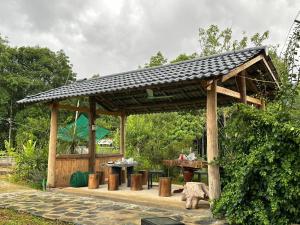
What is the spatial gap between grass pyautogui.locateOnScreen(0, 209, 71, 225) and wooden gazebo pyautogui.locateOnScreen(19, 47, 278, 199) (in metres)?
3.02

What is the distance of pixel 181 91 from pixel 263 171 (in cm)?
483

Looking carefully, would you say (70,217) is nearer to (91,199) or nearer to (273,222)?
(91,199)

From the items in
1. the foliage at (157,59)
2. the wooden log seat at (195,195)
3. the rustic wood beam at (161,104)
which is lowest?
the wooden log seat at (195,195)

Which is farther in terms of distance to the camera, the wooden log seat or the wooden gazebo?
the wooden log seat

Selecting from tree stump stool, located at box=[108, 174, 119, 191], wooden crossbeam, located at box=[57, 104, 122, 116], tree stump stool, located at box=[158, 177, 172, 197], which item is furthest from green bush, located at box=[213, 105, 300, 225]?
wooden crossbeam, located at box=[57, 104, 122, 116]

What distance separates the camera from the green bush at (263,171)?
5367 mm

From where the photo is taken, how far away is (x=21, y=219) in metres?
6.25

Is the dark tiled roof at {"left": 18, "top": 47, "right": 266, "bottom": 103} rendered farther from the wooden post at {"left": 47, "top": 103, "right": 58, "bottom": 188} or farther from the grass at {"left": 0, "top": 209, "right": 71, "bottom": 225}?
the grass at {"left": 0, "top": 209, "right": 71, "bottom": 225}

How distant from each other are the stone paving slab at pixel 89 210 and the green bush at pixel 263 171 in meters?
0.72

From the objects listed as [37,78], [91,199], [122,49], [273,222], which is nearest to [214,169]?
[273,222]

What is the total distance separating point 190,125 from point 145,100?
6.80 metres

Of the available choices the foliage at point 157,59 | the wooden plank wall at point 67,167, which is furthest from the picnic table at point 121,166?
the foliage at point 157,59

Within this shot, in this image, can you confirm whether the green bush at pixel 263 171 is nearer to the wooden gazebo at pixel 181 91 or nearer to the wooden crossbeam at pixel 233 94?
the wooden gazebo at pixel 181 91

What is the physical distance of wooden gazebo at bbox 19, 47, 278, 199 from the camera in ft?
22.4
